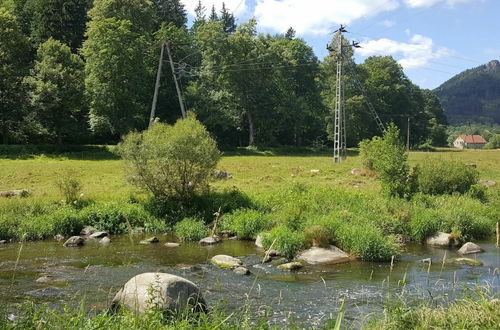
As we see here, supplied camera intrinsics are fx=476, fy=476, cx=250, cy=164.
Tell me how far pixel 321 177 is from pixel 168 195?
1555 cm

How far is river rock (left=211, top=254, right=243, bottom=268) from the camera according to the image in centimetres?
1877

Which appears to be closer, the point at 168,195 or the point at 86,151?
the point at 168,195

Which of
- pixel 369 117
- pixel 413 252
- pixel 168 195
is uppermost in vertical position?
pixel 369 117

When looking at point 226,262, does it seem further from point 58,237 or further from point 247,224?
point 58,237

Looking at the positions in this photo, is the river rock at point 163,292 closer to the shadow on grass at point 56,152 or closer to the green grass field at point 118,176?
the green grass field at point 118,176

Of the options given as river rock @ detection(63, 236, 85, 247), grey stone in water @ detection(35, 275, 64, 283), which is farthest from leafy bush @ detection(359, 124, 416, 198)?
grey stone in water @ detection(35, 275, 64, 283)

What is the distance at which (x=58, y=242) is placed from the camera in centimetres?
2372

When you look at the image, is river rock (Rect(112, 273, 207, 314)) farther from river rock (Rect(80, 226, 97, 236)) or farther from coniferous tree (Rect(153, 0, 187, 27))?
coniferous tree (Rect(153, 0, 187, 27))

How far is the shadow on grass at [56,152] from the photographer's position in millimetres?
51219

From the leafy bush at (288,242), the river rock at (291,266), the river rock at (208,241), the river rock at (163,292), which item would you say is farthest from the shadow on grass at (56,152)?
the river rock at (163,292)

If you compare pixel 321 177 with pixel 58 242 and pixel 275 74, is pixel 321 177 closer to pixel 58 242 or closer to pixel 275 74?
pixel 58 242

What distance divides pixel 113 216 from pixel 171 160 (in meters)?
4.48

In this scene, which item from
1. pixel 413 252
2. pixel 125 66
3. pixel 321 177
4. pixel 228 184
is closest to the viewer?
pixel 413 252

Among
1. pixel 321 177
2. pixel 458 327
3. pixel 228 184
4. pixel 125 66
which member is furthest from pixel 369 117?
pixel 458 327
